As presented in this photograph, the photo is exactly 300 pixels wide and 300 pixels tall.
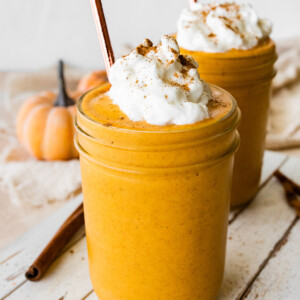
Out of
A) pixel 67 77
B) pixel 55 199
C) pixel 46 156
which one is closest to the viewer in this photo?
pixel 55 199

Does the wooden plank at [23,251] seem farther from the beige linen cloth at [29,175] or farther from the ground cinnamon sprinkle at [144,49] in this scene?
the ground cinnamon sprinkle at [144,49]

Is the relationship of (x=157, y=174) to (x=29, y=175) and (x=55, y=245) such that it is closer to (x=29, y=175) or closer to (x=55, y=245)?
(x=55, y=245)

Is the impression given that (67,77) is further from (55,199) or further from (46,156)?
(55,199)

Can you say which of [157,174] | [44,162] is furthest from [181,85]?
[44,162]

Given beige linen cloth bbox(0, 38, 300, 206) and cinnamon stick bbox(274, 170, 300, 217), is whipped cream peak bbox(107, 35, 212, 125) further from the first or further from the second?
beige linen cloth bbox(0, 38, 300, 206)

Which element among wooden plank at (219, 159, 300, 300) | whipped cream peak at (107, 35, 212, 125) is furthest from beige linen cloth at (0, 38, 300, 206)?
whipped cream peak at (107, 35, 212, 125)

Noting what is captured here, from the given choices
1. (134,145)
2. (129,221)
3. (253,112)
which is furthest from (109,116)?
(253,112)

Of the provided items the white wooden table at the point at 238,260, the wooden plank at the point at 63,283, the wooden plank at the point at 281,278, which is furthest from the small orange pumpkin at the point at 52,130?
the wooden plank at the point at 281,278
